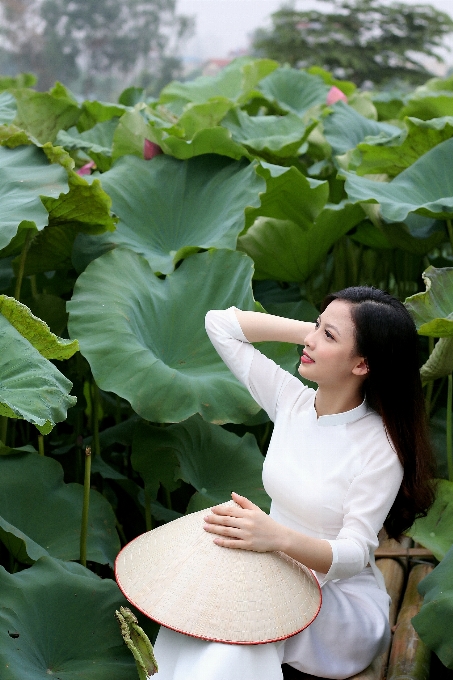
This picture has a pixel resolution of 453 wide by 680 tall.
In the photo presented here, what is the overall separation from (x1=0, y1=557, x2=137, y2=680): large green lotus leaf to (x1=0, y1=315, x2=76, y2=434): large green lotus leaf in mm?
257

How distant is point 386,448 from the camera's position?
1.15 metres

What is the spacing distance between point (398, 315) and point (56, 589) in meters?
0.59

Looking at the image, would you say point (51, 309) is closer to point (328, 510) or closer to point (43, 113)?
point (43, 113)

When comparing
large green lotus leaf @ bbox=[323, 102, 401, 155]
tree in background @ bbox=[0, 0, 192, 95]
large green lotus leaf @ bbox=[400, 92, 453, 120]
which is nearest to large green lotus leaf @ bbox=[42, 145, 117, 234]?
large green lotus leaf @ bbox=[323, 102, 401, 155]

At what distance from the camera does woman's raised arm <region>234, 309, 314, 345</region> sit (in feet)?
4.07

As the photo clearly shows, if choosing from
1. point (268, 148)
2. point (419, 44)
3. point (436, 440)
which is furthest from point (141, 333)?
point (419, 44)

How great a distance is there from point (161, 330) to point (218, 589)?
2.20ft

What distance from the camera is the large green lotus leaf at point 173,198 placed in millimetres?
1865

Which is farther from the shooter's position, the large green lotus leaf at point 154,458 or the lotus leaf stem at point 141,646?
the large green lotus leaf at point 154,458

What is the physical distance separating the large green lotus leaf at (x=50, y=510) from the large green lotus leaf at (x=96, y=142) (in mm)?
966

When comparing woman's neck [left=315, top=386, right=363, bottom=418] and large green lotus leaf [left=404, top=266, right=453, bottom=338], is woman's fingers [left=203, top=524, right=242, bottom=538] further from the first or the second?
large green lotus leaf [left=404, top=266, right=453, bottom=338]

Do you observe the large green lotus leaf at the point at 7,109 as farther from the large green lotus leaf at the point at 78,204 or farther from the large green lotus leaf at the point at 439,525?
the large green lotus leaf at the point at 439,525

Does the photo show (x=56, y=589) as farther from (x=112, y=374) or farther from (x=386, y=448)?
(x=386, y=448)

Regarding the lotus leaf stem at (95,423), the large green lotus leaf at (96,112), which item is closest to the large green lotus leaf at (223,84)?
the large green lotus leaf at (96,112)
